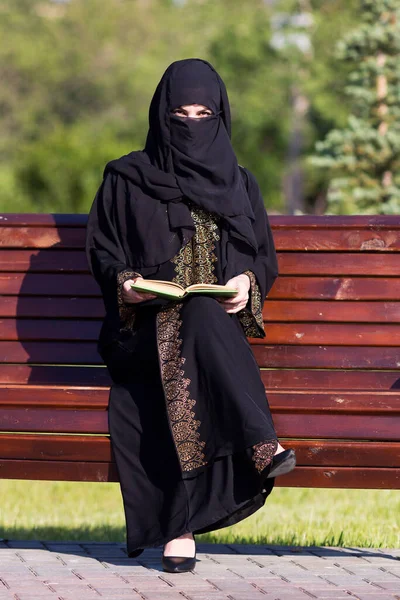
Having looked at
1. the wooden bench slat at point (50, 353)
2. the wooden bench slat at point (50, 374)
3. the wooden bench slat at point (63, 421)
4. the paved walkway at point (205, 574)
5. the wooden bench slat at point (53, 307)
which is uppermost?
the wooden bench slat at point (53, 307)

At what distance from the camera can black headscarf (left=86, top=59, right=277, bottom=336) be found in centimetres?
386

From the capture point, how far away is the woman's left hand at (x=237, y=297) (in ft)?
12.3

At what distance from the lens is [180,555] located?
12.0 ft

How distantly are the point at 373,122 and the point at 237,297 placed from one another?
47.8 feet

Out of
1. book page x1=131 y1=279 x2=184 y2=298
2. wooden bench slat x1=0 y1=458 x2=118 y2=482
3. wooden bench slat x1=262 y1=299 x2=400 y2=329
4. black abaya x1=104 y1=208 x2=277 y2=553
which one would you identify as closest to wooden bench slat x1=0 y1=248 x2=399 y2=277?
wooden bench slat x1=262 y1=299 x2=400 y2=329

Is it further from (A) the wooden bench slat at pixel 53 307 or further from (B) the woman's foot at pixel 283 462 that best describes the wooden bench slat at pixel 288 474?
(A) the wooden bench slat at pixel 53 307

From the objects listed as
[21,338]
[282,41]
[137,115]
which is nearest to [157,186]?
[21,338]

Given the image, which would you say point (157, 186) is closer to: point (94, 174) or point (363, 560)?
point (363, 560)

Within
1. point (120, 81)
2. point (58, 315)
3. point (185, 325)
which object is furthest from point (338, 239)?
point (120, 81)

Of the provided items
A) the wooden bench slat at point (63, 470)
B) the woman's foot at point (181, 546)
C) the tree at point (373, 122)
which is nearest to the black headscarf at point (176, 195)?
the wooden bench slat at point (63, 470)

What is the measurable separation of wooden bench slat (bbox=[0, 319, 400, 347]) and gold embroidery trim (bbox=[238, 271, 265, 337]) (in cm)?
33

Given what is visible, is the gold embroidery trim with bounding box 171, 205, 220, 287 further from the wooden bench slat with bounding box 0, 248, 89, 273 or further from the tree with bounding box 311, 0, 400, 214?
the tree with bounding box 311, 0, 400, 214

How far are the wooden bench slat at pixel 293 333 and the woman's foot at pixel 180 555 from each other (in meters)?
0.86

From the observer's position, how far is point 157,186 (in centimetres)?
389
